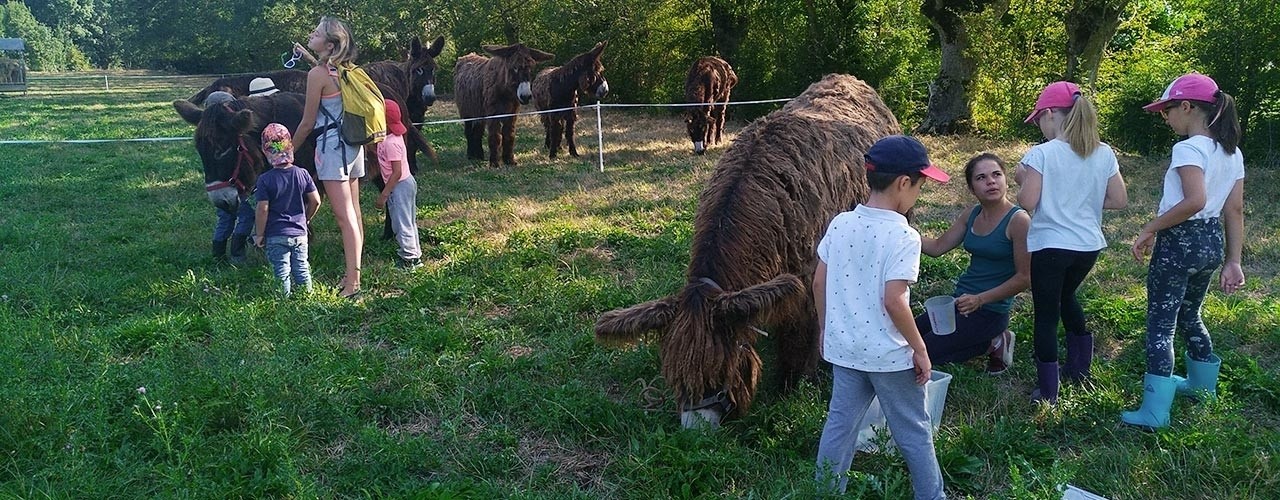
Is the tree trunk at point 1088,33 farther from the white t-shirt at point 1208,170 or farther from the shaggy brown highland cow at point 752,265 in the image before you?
the white t-shirt at point 1208,170

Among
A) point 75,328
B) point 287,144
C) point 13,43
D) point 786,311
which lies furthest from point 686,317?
point 13,43

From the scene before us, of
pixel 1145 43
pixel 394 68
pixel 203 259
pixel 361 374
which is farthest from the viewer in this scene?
pixel 1145 43

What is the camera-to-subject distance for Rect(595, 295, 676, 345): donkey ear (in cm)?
345

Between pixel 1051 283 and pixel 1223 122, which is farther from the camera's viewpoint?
pixel 1051 283

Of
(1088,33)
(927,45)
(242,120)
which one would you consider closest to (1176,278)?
(242,120)

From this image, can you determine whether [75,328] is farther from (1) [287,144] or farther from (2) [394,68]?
(2) [394,68]

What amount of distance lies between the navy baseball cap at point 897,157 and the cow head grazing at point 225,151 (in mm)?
5316

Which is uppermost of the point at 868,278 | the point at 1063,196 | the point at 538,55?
the point at 538,55

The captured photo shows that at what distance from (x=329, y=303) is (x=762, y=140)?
10.3ft

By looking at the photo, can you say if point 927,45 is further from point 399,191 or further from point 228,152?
point 228,152

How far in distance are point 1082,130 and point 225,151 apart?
19.6ft

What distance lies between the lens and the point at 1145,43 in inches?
747

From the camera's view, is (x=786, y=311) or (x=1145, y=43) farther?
(x=1145, y=43)

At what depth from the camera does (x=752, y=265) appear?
386 centimetres
